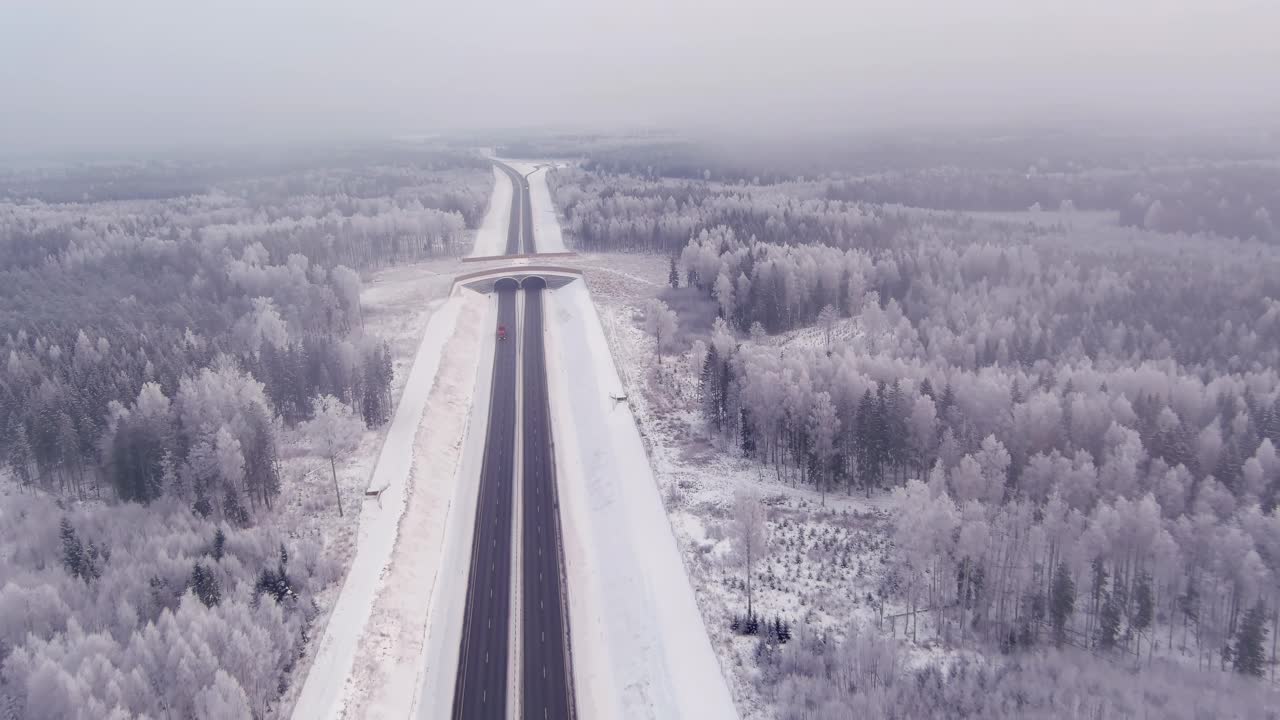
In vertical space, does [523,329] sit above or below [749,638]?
above

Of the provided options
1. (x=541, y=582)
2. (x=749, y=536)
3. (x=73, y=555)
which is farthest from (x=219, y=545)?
(x=749, y=536)

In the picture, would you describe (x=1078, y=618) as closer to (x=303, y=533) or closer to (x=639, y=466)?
(x=639, y=466)

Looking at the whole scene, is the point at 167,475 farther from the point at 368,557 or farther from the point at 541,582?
the point at 541,582

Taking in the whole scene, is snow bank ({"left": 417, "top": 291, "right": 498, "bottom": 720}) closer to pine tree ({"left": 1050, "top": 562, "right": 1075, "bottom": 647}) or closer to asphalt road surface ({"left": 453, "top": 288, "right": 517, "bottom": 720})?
asphalt road surface ({"left": 453, "top": 288, "right": 517, "bottom": 720})

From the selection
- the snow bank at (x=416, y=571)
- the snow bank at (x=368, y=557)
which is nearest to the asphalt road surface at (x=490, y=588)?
the snow bank at (x=416, y=571)

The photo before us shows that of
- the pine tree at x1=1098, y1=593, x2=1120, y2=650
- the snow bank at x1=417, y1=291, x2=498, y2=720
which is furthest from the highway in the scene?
the pine tree at x1=1098, y1=593, x2=1120, y2=650

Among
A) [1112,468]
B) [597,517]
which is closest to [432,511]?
[597,517]

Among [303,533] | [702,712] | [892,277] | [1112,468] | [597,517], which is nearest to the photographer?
[702,712]
